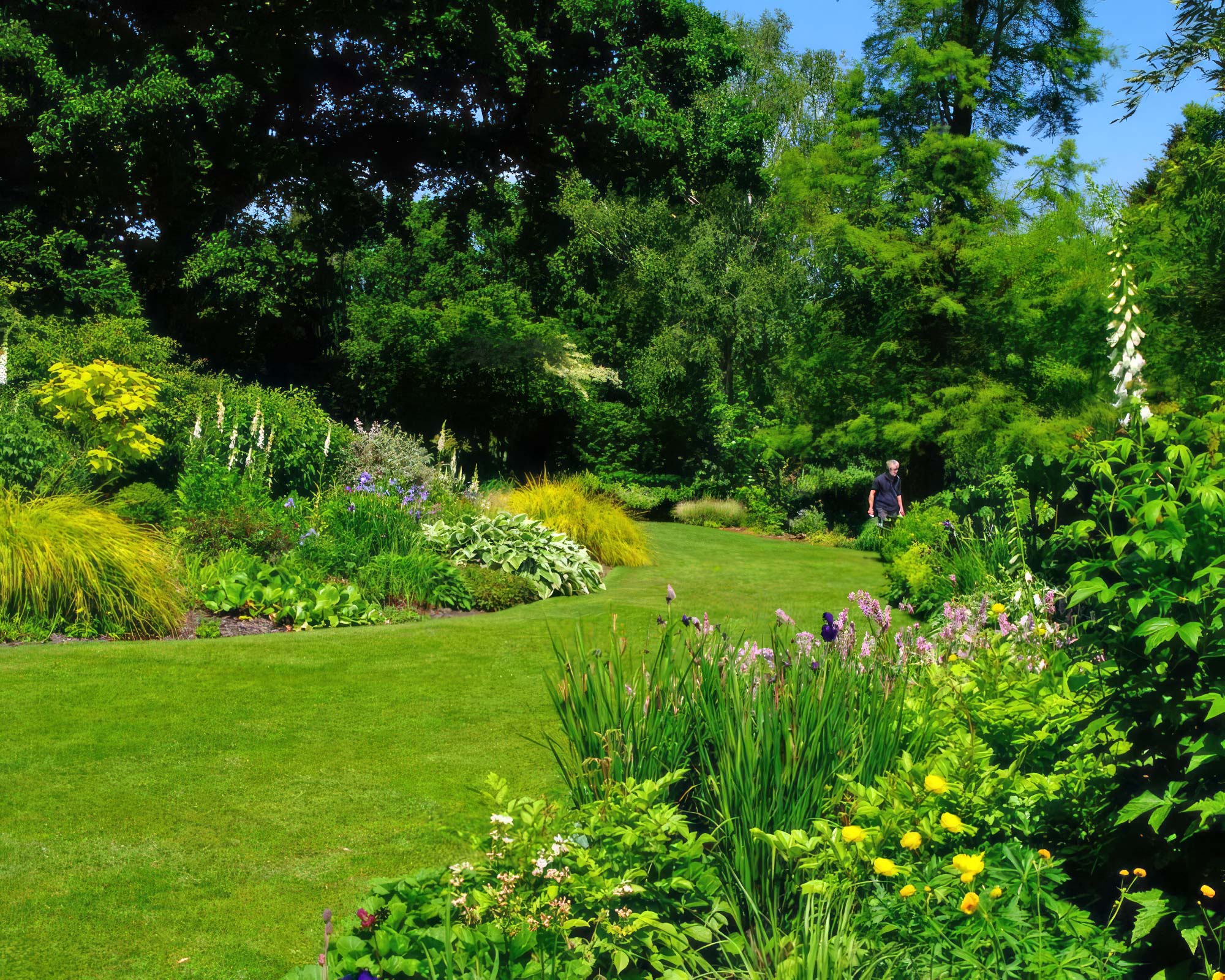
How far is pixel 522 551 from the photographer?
11016 millimetres

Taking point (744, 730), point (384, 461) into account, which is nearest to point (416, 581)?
point (384, 461)

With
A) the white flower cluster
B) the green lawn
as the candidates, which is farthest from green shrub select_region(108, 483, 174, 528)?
the white flower cluster

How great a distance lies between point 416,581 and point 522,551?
166cm

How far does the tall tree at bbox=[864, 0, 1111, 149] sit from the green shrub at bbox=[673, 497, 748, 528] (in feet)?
29.0

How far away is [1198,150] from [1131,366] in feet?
33.1

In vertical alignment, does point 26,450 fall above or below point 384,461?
below

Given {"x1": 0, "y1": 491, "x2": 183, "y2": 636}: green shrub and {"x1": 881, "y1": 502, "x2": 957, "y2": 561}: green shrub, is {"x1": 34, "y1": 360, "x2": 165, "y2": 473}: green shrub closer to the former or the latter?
{"x1": 0, "y1": 491, "x2": 183, "y2": 636}: green shrub

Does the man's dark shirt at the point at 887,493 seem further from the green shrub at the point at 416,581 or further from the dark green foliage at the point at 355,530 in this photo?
the green shrub at the point at 416,581

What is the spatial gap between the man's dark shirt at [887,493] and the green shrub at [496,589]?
23.8ft

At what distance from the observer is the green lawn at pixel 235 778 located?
343 centimetres

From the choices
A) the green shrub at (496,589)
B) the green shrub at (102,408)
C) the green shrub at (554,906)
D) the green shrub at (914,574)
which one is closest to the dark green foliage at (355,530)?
the green shrub at (496,589)

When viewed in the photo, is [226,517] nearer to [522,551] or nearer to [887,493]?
[522,551]

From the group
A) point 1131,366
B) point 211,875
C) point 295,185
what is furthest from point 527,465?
point 211,875

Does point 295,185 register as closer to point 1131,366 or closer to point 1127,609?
point 1131,366
